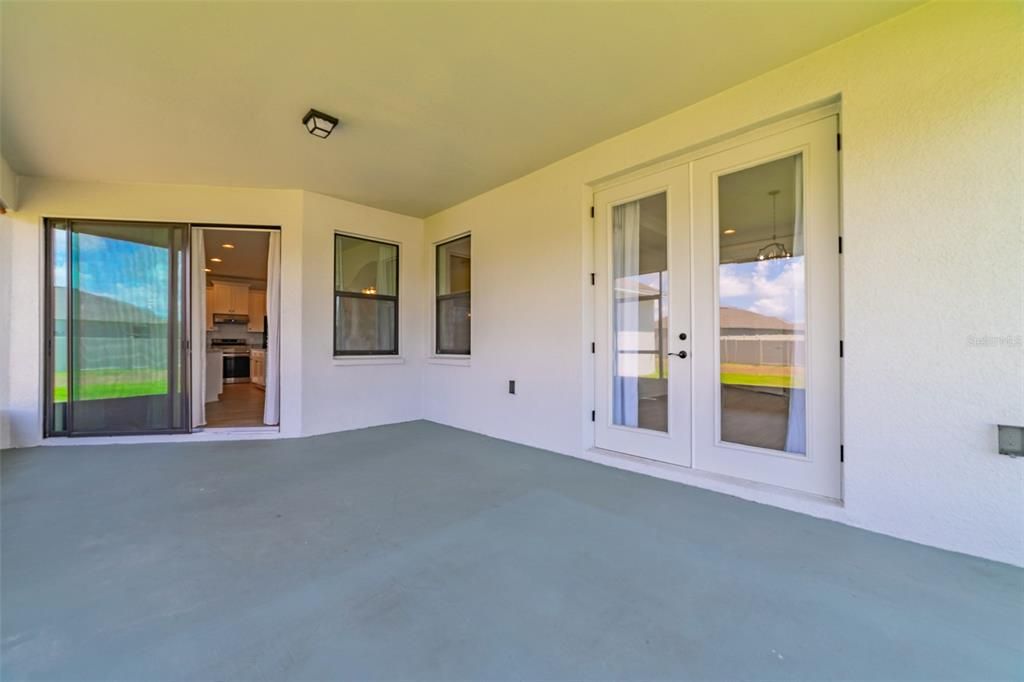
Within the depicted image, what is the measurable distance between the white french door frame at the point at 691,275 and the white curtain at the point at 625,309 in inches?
4.3

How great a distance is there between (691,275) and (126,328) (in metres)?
5.59

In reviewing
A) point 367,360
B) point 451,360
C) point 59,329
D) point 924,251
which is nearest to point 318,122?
point 367,360

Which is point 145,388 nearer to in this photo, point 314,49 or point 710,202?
point 314,49

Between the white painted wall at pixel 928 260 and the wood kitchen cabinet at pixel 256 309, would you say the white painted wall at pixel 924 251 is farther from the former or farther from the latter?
the wood kitchen cabinet at pixel 256 309

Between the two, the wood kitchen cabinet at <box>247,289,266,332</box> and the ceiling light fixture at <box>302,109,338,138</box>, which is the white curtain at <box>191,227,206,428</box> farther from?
the wood kitchen cabinet at <box>247,289,266,332</box>

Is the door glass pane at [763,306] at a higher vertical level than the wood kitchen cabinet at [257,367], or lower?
higher

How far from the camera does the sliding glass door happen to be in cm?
403

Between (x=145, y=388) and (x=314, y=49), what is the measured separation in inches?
159

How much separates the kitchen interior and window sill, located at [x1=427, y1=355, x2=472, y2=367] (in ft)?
7.77

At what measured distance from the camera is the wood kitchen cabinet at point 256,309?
30.9 feet

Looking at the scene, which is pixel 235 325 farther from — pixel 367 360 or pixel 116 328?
pixel 367 360

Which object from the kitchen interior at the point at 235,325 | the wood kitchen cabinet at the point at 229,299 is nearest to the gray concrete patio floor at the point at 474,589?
the kitchen interior at the point at 235,325

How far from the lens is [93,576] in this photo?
67.6 inches

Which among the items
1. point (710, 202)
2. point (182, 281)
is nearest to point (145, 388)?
point (182, 281)
